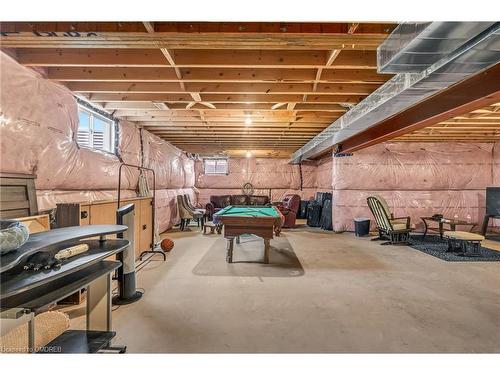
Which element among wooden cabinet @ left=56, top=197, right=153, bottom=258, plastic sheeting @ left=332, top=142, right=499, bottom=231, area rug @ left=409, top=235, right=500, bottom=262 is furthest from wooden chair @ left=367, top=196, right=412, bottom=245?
wooden cabinet @ left=56, top=197, right=153, bottom=258

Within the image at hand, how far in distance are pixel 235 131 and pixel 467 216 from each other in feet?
22.9

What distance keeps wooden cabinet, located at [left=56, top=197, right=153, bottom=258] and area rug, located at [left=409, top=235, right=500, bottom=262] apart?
5.34 m

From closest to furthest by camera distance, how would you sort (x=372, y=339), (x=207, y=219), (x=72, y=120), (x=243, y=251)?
(x=372, y=339) < (x=72, y=120) < (x=243, y=251) < (x=207, y=219)

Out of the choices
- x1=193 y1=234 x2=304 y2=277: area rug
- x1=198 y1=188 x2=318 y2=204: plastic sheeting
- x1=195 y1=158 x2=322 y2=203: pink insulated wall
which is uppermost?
x1=195 y1=158 x2=322 y2=203: pink insulated wall

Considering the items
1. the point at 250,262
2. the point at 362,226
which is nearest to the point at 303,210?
the point at 362,226

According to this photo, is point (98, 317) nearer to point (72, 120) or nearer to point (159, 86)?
point (72, 120)

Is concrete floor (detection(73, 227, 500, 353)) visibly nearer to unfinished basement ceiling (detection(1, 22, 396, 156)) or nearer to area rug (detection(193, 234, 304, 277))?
area rug (detection(193, 234, 304, 277))

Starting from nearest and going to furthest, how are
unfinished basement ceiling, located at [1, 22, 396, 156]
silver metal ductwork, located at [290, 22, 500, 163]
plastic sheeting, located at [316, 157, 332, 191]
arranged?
silver metal ductwork, located at [290, 22, 500, 163], unfinished basement ceiling, located at [1, 22, 396, 156], plastic sheeting, located at [316, 157, 332, 191]

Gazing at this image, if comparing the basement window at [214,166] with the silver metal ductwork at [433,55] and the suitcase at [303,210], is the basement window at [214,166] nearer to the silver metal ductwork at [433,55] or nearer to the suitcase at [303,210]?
the suitcase at [303,210]

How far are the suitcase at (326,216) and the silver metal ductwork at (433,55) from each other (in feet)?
15.9

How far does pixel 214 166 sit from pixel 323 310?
8.58m

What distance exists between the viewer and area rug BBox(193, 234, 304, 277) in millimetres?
3682

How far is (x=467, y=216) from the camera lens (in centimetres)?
709
